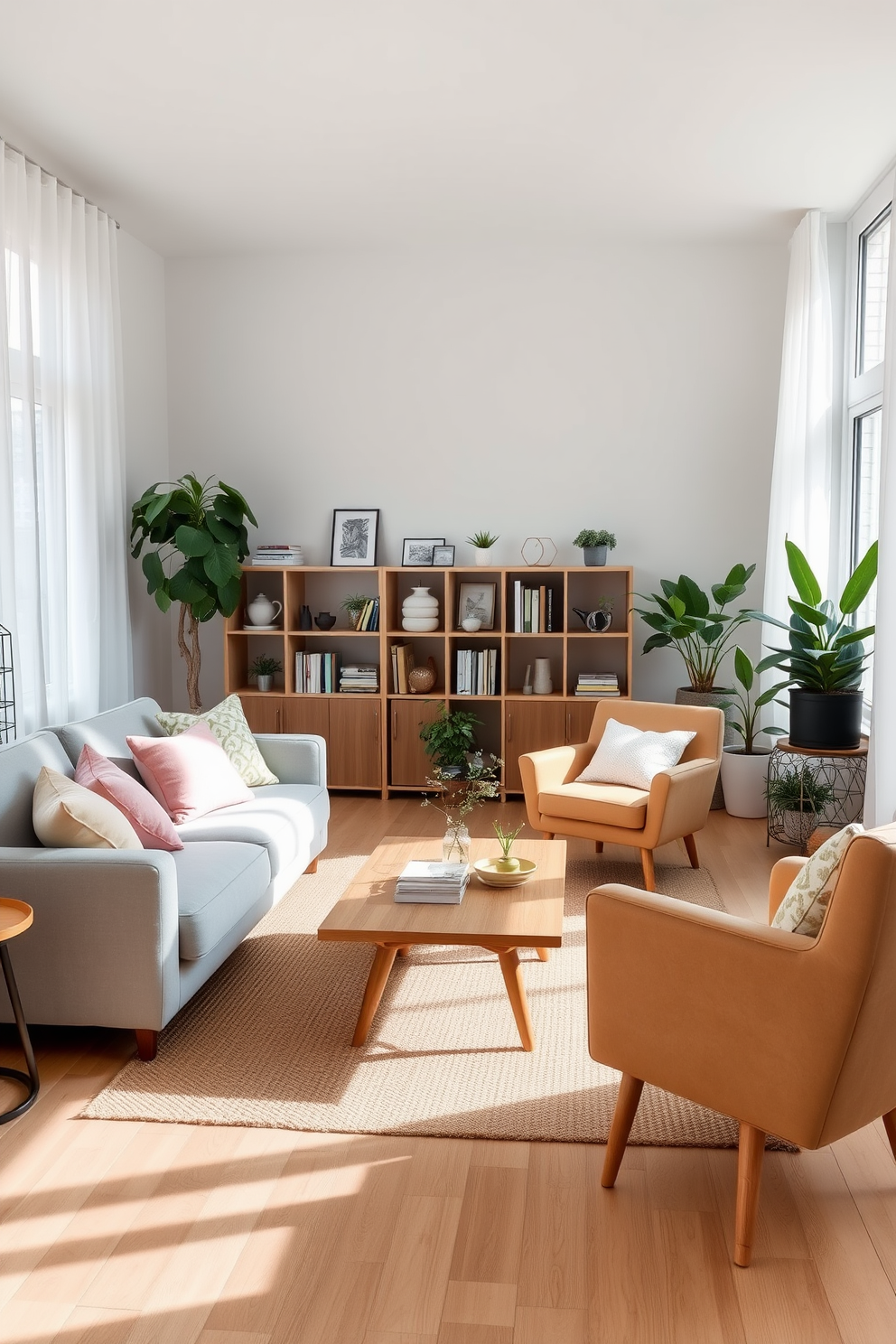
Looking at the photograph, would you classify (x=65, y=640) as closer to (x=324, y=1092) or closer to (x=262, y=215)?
(x=262, y=215)

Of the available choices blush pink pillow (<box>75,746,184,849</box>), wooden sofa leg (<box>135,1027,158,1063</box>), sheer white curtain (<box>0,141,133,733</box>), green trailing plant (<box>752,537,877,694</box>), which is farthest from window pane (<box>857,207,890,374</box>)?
wooden sofa leg (<box>135,1027,158,1063</box>)

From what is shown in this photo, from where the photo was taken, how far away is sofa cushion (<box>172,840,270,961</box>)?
9.53 feet

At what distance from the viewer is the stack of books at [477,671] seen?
588 centimetres

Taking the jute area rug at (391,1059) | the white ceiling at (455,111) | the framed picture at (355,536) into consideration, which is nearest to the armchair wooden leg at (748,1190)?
the jute area rug at (391,1059)

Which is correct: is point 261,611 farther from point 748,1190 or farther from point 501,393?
point 748,1190

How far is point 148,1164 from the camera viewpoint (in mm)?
2377

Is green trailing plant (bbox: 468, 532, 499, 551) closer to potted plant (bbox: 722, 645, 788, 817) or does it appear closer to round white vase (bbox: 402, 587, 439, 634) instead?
round white vase (bbox: 402, 587, 439, 634)

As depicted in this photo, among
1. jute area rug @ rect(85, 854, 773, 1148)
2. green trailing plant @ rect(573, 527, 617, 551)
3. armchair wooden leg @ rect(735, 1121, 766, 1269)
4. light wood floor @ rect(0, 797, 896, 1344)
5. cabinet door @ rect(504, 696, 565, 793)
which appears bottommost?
light wood floor @ rect(0, 797, 896, 1344)

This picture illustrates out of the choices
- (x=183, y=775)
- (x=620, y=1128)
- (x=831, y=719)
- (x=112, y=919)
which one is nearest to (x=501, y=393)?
(x=831, y=719)

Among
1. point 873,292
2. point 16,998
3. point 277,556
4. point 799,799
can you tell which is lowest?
point 16,998

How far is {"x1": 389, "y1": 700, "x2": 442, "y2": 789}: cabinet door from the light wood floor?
Result: 3430 millimetres

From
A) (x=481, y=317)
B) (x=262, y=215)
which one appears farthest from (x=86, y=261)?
(x=481, y=317)

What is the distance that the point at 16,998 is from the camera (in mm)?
2627

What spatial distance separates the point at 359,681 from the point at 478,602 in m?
0.83
